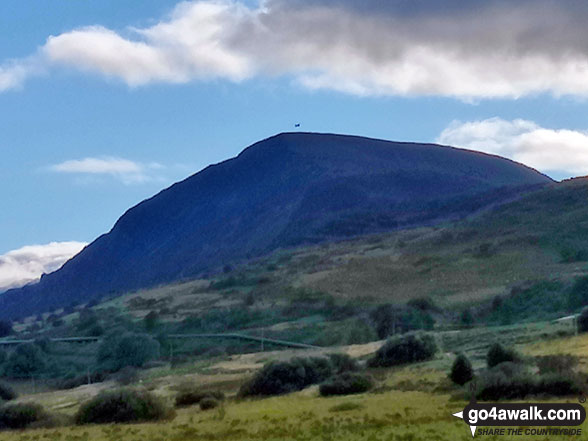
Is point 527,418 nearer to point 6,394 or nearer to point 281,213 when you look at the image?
point 6,394

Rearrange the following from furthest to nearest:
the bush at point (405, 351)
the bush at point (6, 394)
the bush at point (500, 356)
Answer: the bush at point (6, 394) < the bush at point (405, 351) < the bush at point (500, 356)

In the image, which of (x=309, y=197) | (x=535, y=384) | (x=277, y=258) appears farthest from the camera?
(x=309, y=197)

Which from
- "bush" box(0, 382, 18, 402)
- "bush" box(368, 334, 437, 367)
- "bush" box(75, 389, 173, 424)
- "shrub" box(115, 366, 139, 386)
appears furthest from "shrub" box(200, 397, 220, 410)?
"bush" box(0, 382, 18, 402)

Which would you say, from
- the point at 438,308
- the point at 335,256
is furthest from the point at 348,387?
the point at 335,256

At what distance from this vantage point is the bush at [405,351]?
38406mm

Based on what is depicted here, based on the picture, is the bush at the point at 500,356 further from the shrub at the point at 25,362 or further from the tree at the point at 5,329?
the tree at the point at 5,329

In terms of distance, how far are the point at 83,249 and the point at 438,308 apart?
142224 mm

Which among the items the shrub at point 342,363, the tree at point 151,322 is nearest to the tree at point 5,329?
the tree at point 151,322

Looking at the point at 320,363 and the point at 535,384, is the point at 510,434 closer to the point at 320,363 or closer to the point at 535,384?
the point at 535,384

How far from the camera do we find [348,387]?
103 ft

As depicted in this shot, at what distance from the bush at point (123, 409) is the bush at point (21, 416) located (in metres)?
2.08

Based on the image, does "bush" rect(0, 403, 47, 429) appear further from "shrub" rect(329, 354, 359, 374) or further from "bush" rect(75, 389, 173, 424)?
"shrub" rect(329, 354, 359, 374)

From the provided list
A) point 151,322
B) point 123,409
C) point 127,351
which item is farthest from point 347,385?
point 151,322

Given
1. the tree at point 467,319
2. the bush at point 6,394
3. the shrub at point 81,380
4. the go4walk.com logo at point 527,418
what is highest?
the tree at point 467,319
